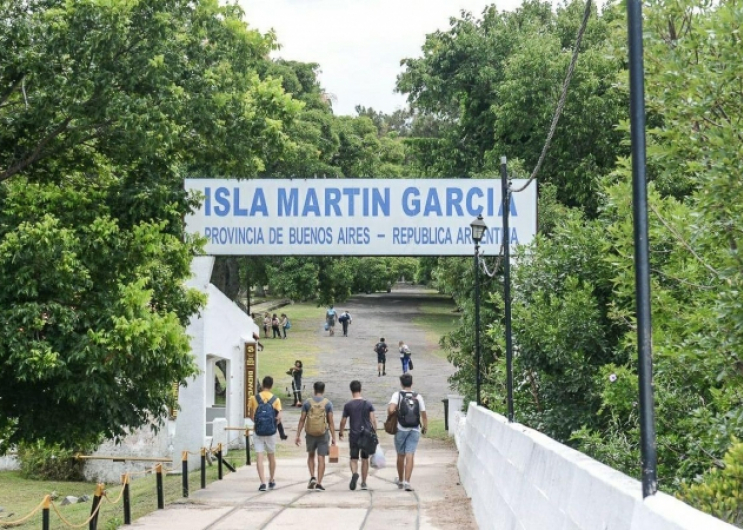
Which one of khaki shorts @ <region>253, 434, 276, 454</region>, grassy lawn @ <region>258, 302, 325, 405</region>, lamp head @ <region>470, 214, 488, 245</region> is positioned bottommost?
grassy lawn @ <region>258, 302, 325, 405</region>

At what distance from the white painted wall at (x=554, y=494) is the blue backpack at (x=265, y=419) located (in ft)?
13.3

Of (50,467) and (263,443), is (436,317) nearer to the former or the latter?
(50,467)

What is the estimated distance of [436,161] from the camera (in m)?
35.4

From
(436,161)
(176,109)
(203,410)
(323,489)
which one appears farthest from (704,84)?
(436,161)

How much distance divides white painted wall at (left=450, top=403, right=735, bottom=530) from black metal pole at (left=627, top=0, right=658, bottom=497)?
0.31 metres

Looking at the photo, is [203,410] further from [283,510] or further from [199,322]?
[283,510]

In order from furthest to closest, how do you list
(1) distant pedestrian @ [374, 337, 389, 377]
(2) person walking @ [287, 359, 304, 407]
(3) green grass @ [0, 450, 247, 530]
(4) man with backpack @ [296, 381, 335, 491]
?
(1) distant pedestrian @ [374, 337, 389, 377] → (2) person walking @ [287, 359, 304, 407] → (4) man with backpack @ [296, 381, 335, 491] → (3) green grass @ [0, 450, 247, 530]

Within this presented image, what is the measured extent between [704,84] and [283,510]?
8.02 metres

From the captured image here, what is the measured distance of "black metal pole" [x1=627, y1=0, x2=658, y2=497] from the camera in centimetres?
541

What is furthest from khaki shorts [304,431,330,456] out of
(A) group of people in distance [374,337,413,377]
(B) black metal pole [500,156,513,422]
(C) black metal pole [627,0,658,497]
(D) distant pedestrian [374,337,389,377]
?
(A) group of people in distance [374,337,413,377]

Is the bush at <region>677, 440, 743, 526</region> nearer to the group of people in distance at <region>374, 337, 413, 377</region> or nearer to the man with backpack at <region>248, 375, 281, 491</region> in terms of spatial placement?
the man with backpack at <region>248, 375, 281, 491</region>

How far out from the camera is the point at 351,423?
16141mm

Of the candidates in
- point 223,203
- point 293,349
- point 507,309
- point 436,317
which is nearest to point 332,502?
point 507,309

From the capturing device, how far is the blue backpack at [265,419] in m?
16.5
